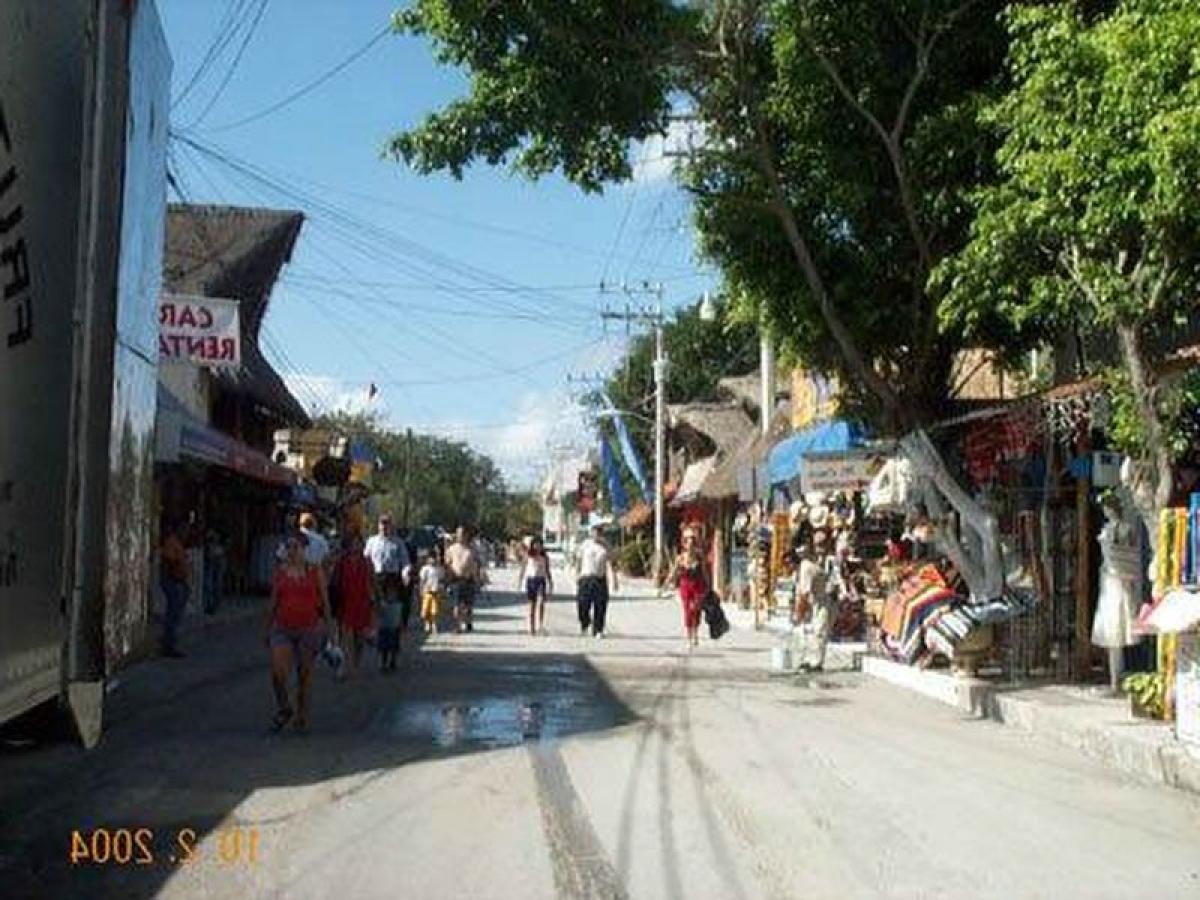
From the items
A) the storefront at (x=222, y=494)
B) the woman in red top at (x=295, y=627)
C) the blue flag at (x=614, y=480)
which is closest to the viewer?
the woman in red top at (x=295, y=627)

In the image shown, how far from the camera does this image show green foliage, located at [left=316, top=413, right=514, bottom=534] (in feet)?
311

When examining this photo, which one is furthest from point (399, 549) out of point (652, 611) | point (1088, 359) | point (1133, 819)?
point (652, 611)

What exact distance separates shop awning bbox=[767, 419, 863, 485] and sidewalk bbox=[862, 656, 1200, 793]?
4.88 meters

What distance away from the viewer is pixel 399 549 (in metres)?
19.8

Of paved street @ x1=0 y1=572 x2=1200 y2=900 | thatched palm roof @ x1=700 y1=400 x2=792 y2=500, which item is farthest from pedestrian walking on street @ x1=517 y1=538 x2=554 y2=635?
thatched palm roof @ x1=700 y1=400 x2=792 y2=500

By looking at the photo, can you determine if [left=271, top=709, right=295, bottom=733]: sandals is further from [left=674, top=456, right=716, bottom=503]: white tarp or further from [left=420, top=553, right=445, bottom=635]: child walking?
[left=674, top=456, right=716, bottom=503]: white tarp

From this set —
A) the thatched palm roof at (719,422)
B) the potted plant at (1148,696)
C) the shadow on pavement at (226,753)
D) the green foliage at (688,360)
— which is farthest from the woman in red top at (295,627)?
the green foliage at (688,360)

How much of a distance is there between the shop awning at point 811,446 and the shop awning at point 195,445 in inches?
344

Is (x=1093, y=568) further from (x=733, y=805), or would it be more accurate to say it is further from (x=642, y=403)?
(x=642, y=403)

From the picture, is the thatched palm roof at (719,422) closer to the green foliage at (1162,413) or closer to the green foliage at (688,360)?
the green foliage at (688,360)

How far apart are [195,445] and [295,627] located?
1106 centimetres

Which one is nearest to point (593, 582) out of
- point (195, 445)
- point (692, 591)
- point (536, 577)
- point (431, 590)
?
point (536, 577)

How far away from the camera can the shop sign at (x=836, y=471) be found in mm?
21969

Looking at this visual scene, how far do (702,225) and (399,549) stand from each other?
571 centimetres
